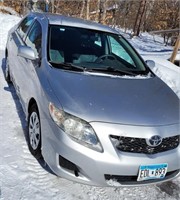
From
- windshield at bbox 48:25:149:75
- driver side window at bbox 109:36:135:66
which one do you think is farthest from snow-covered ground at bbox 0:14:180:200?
driver side window at bbox 109:36:135:66

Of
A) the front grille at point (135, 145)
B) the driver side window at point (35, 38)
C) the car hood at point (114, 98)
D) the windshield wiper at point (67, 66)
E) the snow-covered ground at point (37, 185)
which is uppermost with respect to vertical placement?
the driver side window at point (35, 38)

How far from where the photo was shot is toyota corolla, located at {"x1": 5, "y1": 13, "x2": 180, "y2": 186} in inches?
102

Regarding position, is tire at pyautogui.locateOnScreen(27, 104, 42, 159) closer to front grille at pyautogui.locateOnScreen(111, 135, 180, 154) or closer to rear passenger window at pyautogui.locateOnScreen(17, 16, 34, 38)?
front grille at pyautogui.locateOnScreen(111, 135, 180, 154)

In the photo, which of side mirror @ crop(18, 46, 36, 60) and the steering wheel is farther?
the steering wheel

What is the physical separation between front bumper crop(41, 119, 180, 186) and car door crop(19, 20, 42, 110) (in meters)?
0.84

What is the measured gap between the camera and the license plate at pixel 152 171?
2.65 meters

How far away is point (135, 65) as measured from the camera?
3980mm

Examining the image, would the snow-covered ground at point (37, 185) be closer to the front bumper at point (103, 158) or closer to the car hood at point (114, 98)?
the front bumper at point (103, 158)

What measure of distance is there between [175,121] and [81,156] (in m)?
1.00

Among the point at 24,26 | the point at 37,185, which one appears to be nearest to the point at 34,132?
the point at 37,185

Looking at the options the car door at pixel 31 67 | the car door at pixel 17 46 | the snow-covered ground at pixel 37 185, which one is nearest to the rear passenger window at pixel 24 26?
the car door at pixel 17 46

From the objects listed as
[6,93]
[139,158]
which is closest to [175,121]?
[139,158]

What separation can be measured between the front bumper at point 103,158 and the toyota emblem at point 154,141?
0.04 metres

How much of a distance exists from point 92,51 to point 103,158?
184cm
